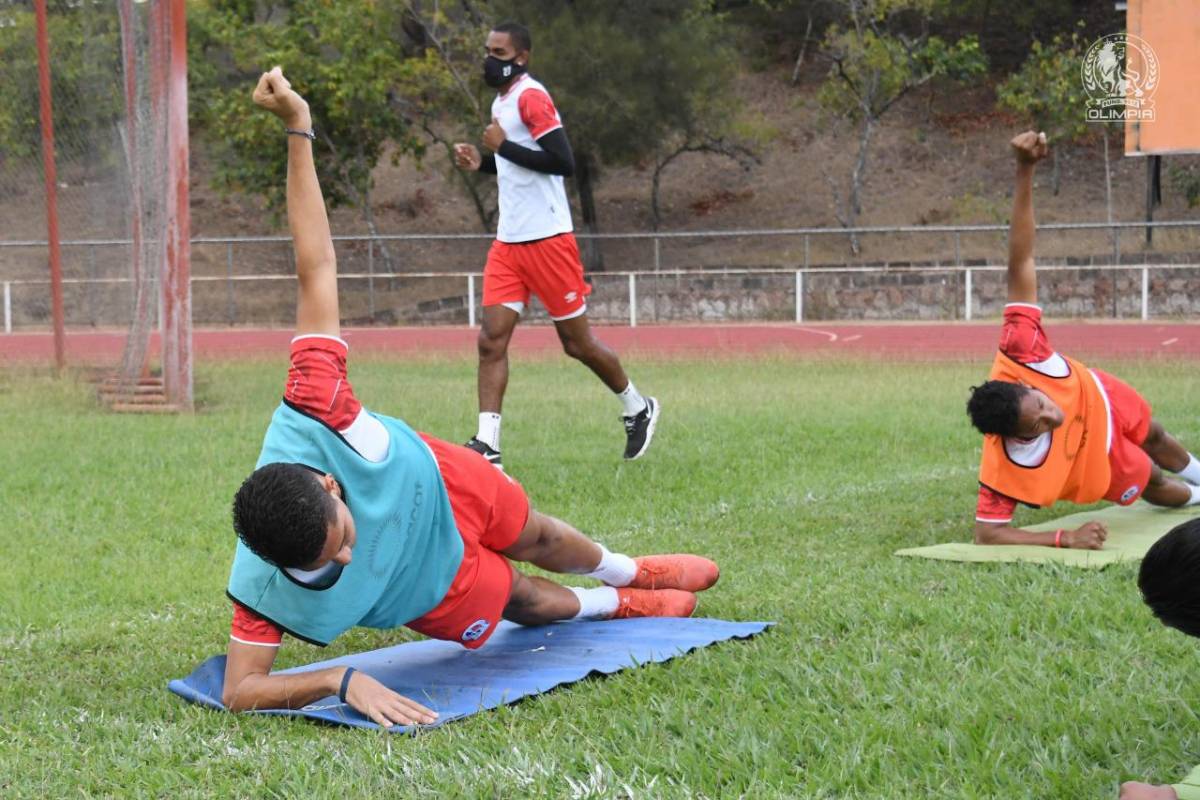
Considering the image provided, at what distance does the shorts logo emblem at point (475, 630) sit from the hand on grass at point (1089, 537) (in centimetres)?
282

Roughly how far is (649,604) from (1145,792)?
2.37 m

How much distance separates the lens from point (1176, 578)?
287cm

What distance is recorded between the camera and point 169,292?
1256 centimetres

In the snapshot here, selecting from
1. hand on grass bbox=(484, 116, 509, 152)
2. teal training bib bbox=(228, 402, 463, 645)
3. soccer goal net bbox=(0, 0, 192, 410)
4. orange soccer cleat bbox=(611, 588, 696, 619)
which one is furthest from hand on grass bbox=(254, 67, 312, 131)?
soccer goal net bbox=(0, 0, 192, 410)

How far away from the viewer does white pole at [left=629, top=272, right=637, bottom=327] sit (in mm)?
25906

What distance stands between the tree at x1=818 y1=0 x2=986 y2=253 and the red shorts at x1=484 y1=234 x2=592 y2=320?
2548 centimetres

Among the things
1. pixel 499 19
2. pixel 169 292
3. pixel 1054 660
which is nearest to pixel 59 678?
pixel 1054 660

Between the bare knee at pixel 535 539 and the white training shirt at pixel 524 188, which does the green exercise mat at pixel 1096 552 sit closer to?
the bare knee at pixel 535 539

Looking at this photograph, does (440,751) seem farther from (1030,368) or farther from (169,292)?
(169,292)

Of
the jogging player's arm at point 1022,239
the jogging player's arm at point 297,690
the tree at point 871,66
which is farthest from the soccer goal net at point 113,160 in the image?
the tree at point 871,66

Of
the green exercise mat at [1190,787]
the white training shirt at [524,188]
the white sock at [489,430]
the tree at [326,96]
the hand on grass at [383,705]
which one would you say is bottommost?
the hand on grass at [383,705]

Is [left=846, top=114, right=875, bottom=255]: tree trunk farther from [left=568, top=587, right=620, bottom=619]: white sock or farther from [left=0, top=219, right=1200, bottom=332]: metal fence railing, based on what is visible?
[left=568, top=587, right=620, bottom=619]: white sock

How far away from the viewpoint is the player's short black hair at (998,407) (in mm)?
6277

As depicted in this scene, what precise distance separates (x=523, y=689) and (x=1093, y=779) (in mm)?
1594
